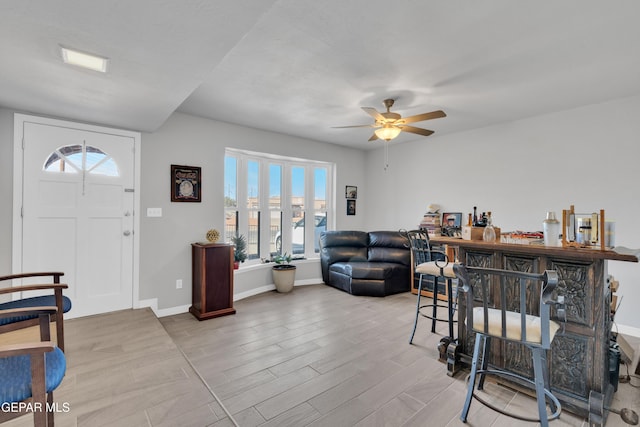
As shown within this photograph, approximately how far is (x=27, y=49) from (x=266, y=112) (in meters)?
2.42

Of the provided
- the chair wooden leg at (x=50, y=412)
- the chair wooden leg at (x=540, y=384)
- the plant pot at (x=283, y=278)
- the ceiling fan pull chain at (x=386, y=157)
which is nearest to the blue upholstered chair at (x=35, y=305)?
the chair wooden leg at (x=50, y=412)

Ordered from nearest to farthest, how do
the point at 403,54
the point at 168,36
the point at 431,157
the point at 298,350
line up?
1. the point at 168,36
2. the point at 403,54
3. the point at 298,350
4. the point at 431,157

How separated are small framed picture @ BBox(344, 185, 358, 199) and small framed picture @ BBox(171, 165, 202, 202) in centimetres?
304

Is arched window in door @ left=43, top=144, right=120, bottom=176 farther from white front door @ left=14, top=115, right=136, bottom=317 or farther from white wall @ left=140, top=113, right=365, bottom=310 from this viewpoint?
white wall @ left=140, top=113, right=365, bottom=310

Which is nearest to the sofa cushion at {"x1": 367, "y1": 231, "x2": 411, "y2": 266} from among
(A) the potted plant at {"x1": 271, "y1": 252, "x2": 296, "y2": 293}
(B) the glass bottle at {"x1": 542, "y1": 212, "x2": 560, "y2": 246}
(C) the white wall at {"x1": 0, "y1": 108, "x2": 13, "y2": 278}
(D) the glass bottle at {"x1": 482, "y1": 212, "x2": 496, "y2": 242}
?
(A) the potted plant at {"x1": 271, "y1": 252, "x2": 296, "y2": 293}

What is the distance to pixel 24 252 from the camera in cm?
306

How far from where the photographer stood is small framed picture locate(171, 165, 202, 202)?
393 cm

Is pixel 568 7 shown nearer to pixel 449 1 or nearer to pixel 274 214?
pixel 449 1

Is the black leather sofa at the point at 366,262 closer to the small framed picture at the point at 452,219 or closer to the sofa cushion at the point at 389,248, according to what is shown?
the sofa cushion at the point at 389,248

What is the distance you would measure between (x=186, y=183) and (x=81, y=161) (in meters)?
1.13

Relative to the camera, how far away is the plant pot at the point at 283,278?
4.93 meters

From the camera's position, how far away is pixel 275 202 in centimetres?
543

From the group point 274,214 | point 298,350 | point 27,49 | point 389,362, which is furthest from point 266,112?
point 389,362

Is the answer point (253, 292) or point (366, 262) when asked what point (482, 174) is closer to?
point (366, 262)
